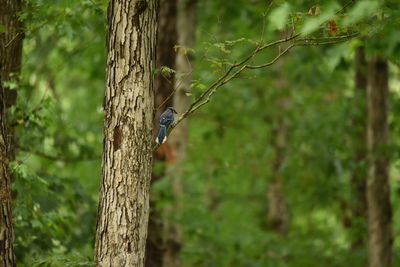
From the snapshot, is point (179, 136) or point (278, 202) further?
point (278, 202)

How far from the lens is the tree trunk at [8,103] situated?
5168 mm

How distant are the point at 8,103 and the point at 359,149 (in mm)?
7679

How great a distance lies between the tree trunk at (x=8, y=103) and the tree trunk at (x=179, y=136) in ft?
10.9

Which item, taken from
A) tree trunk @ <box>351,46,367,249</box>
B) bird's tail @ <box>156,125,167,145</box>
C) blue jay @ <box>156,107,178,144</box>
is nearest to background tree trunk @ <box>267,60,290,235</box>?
tree trunk @ <box>351,46,367,249</box>

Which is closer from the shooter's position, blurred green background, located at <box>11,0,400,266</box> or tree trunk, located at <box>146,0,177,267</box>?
blurred green background, located at <box>11,0,400,266</box>

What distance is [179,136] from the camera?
10.6 m

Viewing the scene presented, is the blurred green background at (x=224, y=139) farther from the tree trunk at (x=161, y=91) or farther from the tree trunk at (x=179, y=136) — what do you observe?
the tree trunk at (x=161, y=91)

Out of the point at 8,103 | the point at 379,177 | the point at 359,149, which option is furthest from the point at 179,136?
the point at 8,103

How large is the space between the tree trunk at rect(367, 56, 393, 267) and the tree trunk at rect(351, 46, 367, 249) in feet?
4.54

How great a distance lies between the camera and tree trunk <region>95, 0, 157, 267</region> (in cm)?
486

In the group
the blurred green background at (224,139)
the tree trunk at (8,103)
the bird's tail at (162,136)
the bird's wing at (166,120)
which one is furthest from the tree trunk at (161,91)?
the bird's tail at (162,136)

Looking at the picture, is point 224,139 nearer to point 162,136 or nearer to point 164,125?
point 164,125

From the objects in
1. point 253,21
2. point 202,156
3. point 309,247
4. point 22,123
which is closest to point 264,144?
point 202,156

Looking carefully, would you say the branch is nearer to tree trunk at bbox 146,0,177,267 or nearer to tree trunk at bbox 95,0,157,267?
tree trunk at bbox 95,0,157,267
